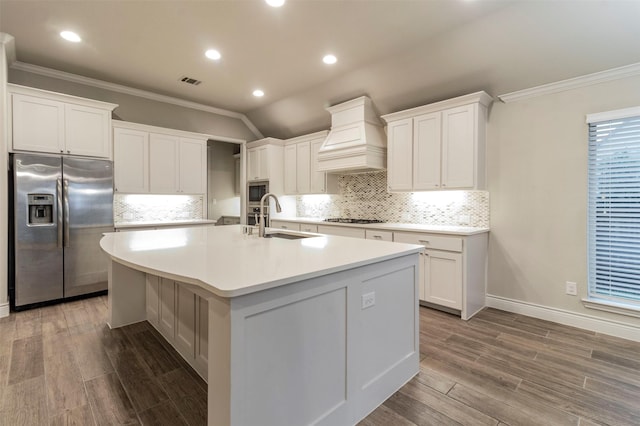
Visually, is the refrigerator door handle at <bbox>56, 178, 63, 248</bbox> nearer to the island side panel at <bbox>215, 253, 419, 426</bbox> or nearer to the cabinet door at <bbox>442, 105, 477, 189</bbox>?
the island side panel at <bbox>215, 253, 419, 426</bbox>

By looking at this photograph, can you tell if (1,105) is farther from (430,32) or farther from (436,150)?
(436,150)

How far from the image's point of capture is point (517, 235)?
3.30 m

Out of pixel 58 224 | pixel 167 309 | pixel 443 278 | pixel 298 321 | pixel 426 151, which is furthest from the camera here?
pixel 426 151

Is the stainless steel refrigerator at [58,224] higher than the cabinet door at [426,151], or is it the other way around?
the cabinet door at [426,151]

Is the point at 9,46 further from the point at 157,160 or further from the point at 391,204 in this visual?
the point at 391,204

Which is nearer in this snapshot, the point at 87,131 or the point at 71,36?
the point at 71,36

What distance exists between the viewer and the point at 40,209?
3436mm

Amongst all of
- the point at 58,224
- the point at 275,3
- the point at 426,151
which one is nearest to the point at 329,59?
the point at 275,3

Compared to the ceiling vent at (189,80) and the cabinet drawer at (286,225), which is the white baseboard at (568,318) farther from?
the ceiling vent at (189,80)

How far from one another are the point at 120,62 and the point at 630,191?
559cm

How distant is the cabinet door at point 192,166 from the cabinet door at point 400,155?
3.11 meters

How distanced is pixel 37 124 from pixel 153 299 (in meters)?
2.58

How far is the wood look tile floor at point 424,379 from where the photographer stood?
5.52 feet

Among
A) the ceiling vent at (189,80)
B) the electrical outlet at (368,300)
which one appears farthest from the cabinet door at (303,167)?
the electrical outlet at (368,300)
